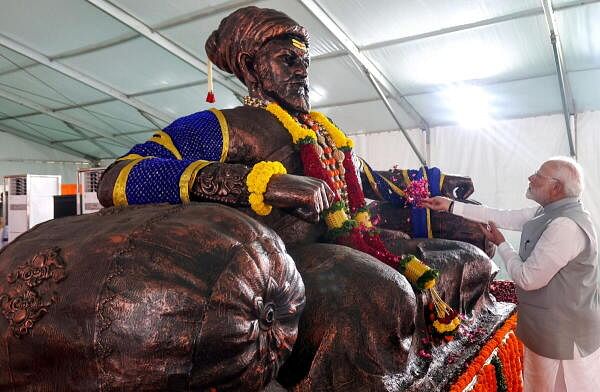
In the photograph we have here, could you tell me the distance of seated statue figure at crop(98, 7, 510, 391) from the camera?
1.18m

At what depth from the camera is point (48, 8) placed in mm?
6559

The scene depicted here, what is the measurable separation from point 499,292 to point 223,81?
18.5ft

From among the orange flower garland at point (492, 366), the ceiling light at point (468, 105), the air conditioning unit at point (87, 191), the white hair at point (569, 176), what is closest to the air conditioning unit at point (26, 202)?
the air conditioning unit at point (87, 191)

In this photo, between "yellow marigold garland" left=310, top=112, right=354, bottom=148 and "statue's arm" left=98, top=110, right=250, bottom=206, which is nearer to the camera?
"statue's arm" left=98, top=110, right=250, bottom=206

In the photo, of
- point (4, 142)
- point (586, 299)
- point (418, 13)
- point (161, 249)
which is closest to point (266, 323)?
point (161, 249)

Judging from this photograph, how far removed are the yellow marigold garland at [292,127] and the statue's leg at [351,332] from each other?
21.5 inches

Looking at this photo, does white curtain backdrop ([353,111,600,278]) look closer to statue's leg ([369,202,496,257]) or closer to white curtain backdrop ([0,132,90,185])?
statue's leg ([369,202,496,257])

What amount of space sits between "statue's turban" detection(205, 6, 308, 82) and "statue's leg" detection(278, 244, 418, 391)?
895mm

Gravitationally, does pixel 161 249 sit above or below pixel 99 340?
above

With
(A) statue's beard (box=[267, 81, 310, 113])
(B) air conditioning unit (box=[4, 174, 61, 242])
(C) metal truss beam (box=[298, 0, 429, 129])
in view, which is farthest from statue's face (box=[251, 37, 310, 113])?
(B) air conditioning unit (box=[4, 174, 61, 242])

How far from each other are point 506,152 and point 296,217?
256 inches

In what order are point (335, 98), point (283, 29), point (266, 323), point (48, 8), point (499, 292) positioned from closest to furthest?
1. point (266, 323)
2. point (283, 29)
3. point (499, 292)
4. point (48, 8)
5. point (335, 98)

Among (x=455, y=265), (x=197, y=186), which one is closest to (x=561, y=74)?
(x=455, y=265)

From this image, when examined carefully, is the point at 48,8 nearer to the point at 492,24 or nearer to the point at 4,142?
the point at 492,24
